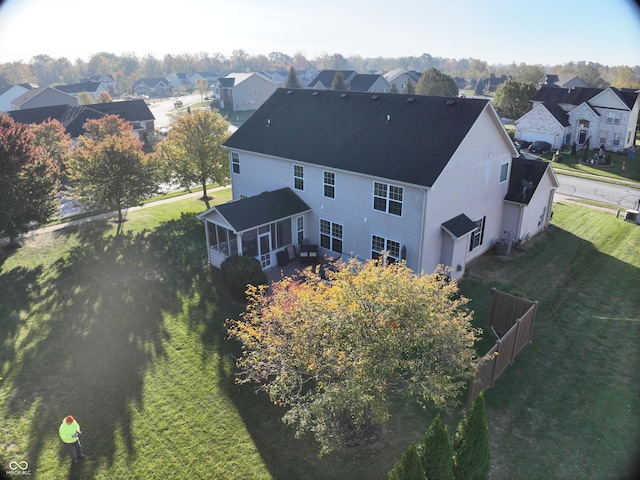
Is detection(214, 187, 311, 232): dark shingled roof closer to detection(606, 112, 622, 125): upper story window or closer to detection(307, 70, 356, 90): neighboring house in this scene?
detection(606, 112, 622, 125): upper story window

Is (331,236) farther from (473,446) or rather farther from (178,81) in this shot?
(178,81)

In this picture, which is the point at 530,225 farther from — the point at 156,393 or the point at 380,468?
the point at 156,393

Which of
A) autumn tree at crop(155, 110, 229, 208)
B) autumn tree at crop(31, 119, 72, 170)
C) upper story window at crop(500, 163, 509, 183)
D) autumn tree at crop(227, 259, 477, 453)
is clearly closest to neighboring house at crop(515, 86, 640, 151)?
upper story window at crop(500, 163, 509, 183)

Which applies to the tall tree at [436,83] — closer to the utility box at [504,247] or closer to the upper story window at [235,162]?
the upper story window at [235,162]

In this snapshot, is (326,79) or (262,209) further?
(326,79)

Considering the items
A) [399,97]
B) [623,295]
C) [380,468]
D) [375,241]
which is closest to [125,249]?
[375,241]

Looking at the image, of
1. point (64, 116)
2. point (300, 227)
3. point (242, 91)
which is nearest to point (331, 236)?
point (300, 227)
